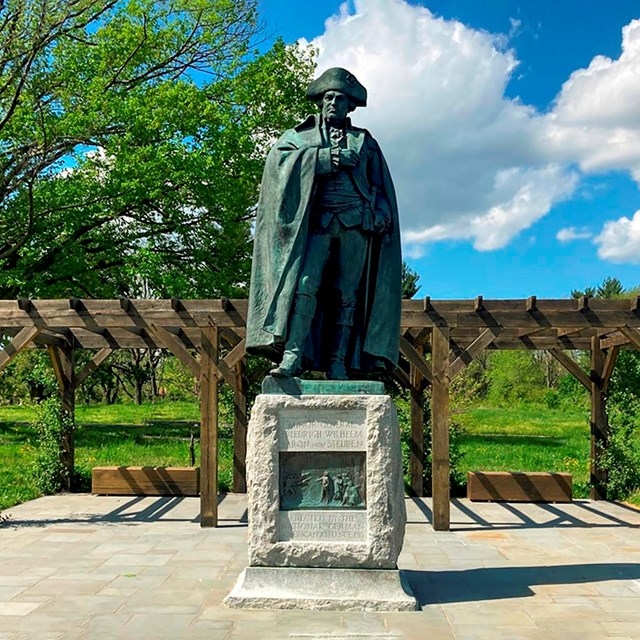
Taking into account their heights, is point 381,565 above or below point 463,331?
below

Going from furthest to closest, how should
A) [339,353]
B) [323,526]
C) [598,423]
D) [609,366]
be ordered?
[598,423], [609,366], [339,353], [323,526]

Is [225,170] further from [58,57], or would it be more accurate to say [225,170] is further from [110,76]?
[58,57]

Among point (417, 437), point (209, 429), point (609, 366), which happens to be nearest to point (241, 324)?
point (209, 429)

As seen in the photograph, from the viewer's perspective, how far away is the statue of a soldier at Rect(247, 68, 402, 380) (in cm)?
499

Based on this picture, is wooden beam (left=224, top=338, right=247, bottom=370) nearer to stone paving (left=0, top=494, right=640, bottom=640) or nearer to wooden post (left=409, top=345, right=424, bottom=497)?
stone paving (left=0, top=494, right=640, bottom=640)

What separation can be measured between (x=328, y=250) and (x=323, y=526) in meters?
1.85

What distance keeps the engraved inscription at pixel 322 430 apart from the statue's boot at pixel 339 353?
317mm

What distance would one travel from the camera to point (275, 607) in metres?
4.77

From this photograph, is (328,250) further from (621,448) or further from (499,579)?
(621,448)

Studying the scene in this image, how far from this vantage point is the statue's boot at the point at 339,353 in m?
5.11

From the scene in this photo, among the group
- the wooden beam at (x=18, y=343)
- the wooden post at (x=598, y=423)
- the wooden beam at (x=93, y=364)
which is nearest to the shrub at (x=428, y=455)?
the wooden post at (x=598, y=423)

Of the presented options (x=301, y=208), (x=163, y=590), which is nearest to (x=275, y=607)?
(x=163, y=590)

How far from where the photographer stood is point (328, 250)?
5.09m

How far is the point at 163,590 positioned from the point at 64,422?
6373 mm
